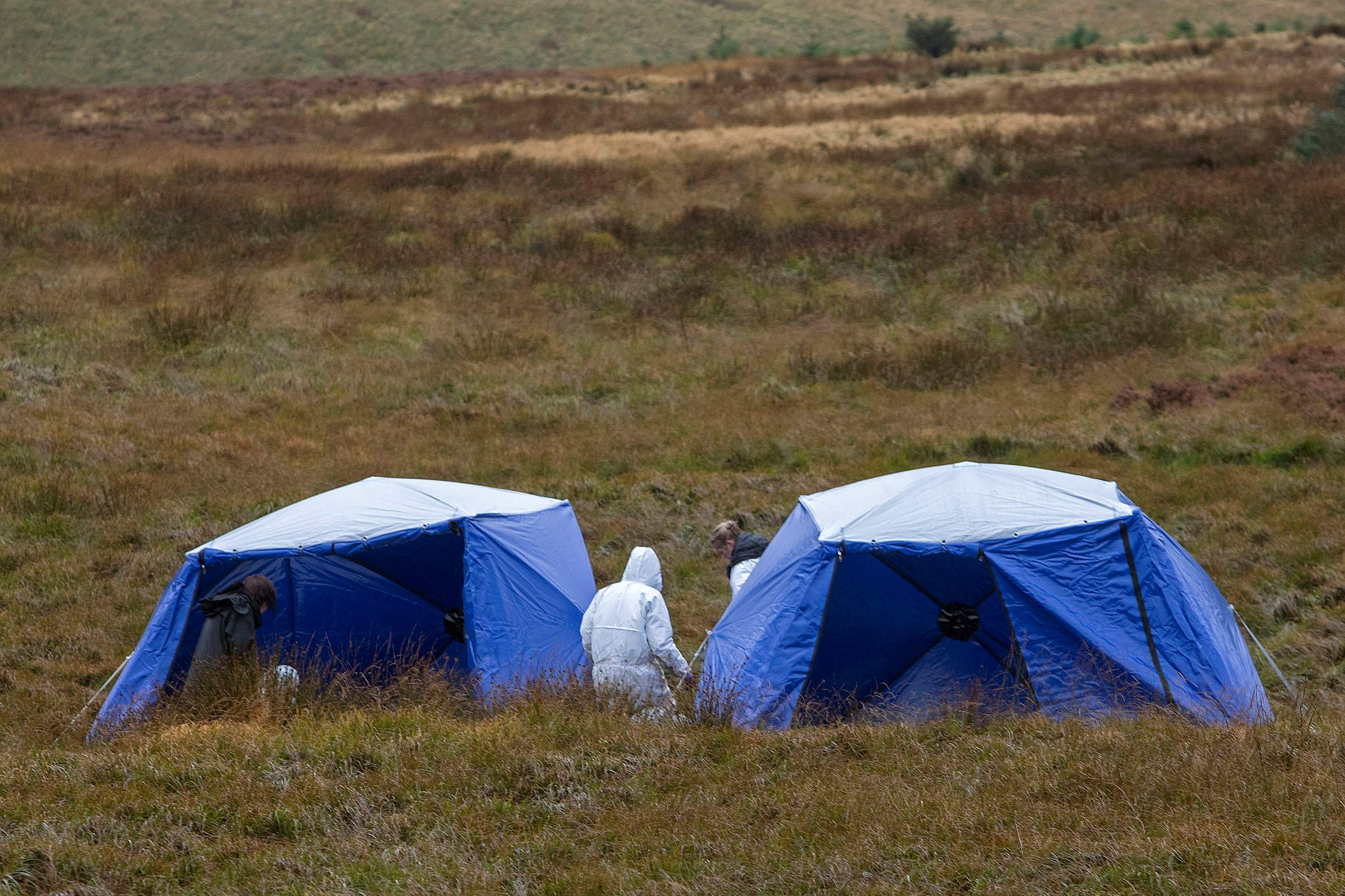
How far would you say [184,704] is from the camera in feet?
21.6

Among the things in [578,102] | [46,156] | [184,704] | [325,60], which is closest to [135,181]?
[46,156]

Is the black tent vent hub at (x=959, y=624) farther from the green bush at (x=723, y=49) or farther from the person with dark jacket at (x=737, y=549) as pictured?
the green bush at (x=723, y=49)

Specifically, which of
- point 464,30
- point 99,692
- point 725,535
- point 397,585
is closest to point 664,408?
point 725,535

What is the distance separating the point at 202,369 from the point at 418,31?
46.1m

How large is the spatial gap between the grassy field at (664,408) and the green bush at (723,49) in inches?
706

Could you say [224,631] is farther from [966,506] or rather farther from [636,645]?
[966,506]

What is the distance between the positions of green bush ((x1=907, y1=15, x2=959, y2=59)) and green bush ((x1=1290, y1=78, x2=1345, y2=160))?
24.1 metres

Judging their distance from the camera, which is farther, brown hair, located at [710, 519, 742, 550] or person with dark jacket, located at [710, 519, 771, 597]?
brown hair, located at [710, 519, 742, 550]

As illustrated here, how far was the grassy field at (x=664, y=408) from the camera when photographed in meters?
4.55

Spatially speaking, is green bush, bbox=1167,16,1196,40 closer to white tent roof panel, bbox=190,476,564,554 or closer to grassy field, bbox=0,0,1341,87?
grassy field, bbox=0,0,1341,87

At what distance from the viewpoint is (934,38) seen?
44562mm

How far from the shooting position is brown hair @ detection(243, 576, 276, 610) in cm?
693

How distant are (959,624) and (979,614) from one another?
332 millimetres

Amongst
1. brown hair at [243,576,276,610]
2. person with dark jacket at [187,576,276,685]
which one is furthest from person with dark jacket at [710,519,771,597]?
person with dark jacket at [187,576,276,685]
